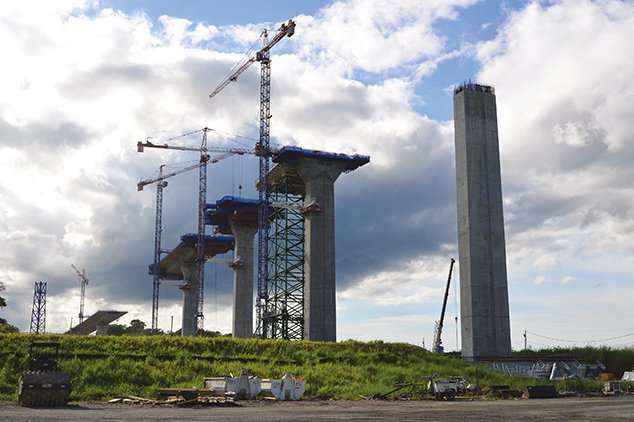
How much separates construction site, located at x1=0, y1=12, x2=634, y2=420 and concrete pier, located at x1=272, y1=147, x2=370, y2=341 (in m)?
0.18

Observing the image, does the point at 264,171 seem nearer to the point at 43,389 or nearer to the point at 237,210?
the point at 237,210

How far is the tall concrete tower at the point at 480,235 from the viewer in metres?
73.8

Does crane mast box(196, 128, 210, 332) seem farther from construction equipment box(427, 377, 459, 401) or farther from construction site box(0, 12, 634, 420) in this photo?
construction equipment box(427, 377, 459, 401)

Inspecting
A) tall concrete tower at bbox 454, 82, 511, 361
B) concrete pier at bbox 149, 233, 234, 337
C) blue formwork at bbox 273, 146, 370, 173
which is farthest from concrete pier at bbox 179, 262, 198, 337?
tall concrete tower at bbox 454, 82, 511, 361

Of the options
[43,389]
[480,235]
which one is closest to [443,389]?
[43,389]

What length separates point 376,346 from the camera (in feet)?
206

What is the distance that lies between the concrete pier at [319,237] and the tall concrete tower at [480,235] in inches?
960

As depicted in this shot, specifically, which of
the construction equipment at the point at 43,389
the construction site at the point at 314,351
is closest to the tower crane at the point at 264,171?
the construction site at the point at 314,351

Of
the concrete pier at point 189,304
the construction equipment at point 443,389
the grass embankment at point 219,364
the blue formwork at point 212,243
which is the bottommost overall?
the construction equipment at point 443,389

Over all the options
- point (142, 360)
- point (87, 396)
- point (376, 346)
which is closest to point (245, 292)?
point (376, 346)

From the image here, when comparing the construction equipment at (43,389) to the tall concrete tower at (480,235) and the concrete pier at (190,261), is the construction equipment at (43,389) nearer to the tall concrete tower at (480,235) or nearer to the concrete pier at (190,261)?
the tall concrete tower at (480,235)

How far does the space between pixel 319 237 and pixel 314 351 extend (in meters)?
38.5

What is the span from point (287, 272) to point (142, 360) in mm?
61065

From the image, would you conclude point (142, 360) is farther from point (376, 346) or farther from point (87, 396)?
point (376, 346)
